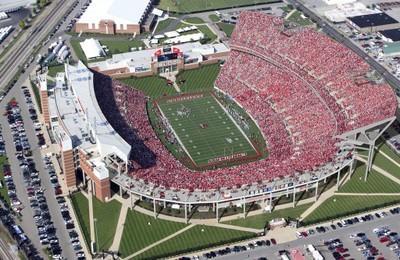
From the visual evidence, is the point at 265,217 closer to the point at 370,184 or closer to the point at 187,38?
the point at 370,184

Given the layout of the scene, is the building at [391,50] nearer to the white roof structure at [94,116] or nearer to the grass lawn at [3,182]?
the white roof structure at [94,116]

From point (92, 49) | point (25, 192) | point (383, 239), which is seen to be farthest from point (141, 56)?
point (383, 239)

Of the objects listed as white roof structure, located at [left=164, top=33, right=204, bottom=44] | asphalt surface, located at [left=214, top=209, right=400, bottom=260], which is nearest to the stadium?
asphalt surface, located at [left=214, top=209, right=400, bottom=260]

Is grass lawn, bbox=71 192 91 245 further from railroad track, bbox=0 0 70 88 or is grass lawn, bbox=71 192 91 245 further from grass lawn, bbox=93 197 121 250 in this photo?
railroad track, bbox=0 0 70 88

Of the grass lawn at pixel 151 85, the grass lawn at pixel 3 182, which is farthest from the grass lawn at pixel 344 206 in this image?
the grass lawn at pixel 3 182

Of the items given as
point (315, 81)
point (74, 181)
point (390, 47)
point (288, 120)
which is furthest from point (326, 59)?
point (74, 181)

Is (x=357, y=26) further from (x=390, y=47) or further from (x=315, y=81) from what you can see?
(x=315, y=81)
